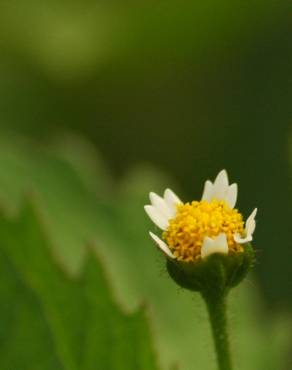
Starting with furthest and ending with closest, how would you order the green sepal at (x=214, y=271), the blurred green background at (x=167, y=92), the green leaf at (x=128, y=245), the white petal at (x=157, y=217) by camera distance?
1. the blurred green background at (x=167, y=92)
2. the green leaf at (x=128, y=245)
3. the white petal at (x=157, y=217)
4. the green sepal at (x=214, y=271)

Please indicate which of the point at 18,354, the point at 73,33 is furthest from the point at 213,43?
the point at 18,354

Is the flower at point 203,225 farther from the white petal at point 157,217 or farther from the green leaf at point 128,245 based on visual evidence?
the green leaf at point 128,245

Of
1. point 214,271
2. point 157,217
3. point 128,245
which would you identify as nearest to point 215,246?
point 214,271

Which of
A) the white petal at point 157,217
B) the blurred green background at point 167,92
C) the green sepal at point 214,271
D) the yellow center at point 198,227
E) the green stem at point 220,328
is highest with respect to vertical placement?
the blurred green background at point 167,92

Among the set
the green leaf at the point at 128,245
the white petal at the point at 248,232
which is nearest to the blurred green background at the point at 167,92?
the green leaf at the point at 128,245

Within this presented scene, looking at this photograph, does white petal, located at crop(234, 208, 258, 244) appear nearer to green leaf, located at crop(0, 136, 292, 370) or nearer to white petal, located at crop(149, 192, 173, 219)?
white petal, located at crop(149, 192, 173, 219)

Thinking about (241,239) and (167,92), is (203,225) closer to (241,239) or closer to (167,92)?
(241,239)

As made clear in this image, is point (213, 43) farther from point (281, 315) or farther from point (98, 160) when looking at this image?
point (281, 315)

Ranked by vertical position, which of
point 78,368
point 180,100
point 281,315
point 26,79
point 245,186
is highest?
point 26,79
